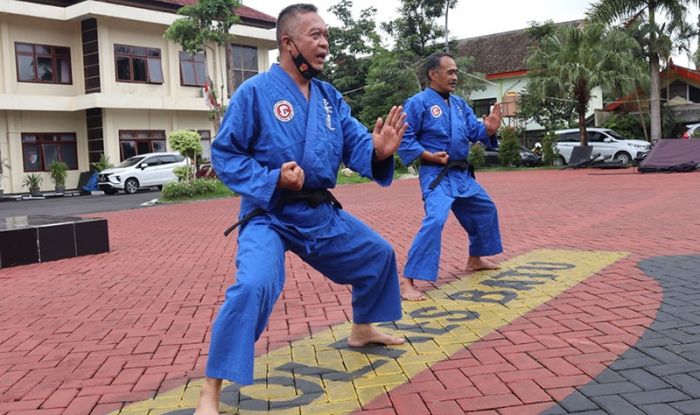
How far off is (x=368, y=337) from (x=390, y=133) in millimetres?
1206

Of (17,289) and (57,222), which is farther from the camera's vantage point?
(57,222)

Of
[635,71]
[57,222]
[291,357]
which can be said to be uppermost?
[635,71]

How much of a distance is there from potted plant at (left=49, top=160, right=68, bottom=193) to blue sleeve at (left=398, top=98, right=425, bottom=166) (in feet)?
75.5

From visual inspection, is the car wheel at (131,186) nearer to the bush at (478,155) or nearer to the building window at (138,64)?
the building window at (138,64)

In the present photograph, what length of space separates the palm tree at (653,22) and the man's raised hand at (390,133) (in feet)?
84.5

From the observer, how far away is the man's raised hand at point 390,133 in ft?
10.9

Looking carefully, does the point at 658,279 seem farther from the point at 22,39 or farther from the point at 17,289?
the point at 22,39

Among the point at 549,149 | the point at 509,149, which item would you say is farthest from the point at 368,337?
the point at 509,149

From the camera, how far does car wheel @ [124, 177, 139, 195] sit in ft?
78.8

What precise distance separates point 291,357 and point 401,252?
3806 mm

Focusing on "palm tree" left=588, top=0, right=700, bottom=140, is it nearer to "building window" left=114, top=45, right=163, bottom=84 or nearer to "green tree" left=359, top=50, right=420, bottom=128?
"green tree" left=359, top=50, right=420, bottom=128

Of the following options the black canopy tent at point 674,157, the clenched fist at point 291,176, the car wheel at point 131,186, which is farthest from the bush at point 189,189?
the clenched fist at point 291,176

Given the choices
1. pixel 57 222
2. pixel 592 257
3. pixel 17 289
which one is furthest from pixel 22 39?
pixel 592 257

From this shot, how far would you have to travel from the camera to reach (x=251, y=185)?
298 centimetres
